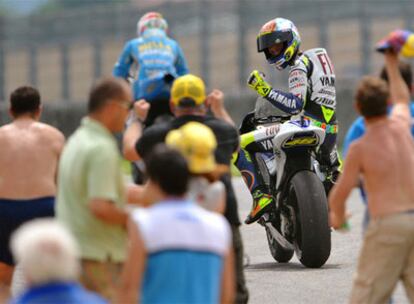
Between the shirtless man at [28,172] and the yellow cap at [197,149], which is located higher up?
the yellow cap at [197,149]

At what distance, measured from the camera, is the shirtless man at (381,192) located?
322 inches

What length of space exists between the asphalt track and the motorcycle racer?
54 cm

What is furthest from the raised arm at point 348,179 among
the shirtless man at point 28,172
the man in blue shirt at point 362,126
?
the shirtless man at point 28,172

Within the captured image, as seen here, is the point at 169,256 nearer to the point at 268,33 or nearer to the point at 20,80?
the point at 268,33

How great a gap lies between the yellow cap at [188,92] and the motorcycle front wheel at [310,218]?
3.40 metres

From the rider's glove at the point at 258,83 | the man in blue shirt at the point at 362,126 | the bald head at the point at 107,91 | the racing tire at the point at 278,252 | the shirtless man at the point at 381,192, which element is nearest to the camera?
the bald head at the point at 107,91

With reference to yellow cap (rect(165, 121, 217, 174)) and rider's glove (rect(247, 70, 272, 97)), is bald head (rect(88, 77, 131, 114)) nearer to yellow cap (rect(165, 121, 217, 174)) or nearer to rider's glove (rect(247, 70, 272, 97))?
yellow cap (rect(165, 121, 217, 174))

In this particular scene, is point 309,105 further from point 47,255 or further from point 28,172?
point 47,255

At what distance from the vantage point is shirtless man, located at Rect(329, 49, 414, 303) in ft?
26.8

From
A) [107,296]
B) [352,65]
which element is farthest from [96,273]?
[352,65]

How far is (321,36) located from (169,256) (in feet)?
75.9

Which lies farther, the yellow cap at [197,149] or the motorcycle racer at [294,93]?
the motorcycle racer at [294,93]

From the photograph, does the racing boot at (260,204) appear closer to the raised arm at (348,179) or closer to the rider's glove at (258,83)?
the rider's glove at (258,83)

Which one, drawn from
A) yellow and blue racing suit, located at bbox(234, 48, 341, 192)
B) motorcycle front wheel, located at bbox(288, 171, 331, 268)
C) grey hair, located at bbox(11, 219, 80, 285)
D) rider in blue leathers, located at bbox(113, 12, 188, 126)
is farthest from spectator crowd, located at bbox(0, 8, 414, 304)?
rider in blue leathers, located at bbox(113, 12, 188, 126)
